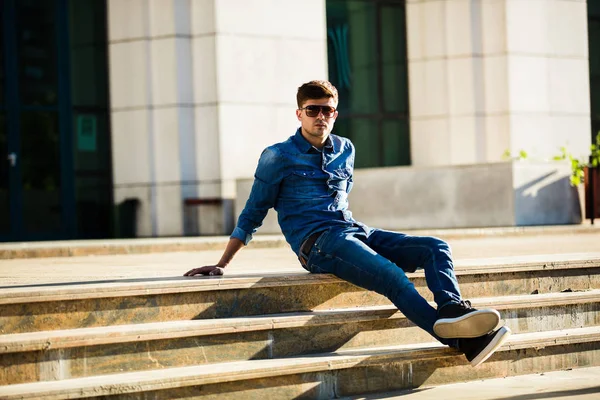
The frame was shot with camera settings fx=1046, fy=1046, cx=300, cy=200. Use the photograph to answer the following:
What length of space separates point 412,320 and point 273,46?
36.5 ft

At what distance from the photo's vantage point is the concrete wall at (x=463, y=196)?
50.0ft

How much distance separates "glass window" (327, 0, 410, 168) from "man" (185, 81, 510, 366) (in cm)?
1353

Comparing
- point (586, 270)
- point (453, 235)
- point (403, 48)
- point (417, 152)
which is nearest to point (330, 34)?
point (403, 48)

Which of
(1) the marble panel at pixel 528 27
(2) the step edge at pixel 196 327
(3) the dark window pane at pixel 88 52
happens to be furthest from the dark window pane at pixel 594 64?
(2) the step edge at pixel 196 327

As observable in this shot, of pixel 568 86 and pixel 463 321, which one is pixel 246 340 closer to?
pixel 463 321

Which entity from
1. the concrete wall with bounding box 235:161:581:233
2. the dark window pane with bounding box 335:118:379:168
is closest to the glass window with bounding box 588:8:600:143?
the dark window pane with bounding box 335:118:379:168

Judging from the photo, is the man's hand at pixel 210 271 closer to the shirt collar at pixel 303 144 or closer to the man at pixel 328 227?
the man at pixel 328 227

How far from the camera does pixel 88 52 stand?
16938mm

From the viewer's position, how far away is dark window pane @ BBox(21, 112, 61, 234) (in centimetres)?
1625

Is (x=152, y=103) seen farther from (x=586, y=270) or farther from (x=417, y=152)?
(x=586, y=270)

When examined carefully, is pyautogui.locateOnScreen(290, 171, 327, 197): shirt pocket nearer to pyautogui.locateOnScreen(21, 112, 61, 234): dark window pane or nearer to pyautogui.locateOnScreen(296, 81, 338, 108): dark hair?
pyautogui.locateOnScreen(296, 81, 338, 108): dark hair

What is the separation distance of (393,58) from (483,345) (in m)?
15.1

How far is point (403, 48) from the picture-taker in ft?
66.3

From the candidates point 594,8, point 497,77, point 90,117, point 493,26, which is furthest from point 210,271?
point 594,8
